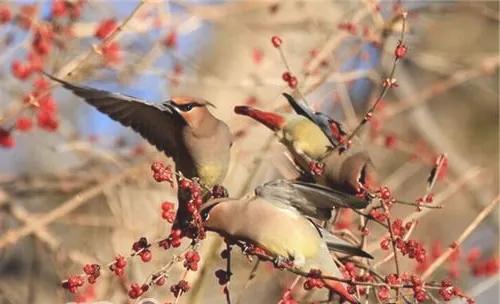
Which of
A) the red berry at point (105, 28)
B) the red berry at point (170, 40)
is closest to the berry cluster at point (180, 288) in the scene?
the red berry at point (105, 28)

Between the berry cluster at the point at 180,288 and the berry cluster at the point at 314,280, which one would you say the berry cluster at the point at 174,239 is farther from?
the berry cluster at the point at 314,280

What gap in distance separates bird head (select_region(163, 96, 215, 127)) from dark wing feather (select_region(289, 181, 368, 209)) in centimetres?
26

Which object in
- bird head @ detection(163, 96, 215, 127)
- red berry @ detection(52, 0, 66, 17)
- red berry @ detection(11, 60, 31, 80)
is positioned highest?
red berry @ detection(52, 0, 66, 17)

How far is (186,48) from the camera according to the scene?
4961 mm

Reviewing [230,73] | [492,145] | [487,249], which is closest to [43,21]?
[230,73]

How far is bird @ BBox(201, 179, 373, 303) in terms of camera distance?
5.16ft

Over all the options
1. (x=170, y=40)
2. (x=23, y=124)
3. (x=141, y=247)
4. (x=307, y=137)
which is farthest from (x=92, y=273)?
(x=170, y=40)

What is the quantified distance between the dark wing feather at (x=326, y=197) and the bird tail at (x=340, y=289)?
0.13m

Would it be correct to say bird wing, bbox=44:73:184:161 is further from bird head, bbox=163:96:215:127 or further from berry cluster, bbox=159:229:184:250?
berry cluster, bbox=159:229:184:250

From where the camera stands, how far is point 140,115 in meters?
2.04

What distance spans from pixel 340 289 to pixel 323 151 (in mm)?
308

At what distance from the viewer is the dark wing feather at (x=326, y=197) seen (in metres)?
1.60

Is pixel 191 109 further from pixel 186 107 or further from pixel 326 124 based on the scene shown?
pixel 326 124

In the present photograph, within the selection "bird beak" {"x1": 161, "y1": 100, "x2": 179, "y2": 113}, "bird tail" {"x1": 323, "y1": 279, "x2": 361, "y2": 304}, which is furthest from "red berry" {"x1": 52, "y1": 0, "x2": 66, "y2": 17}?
"bird tail" {"x1": 323, "y1": 279, "x2": 361, "y2": 304}
